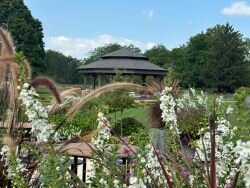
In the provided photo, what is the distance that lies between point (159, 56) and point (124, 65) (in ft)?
110

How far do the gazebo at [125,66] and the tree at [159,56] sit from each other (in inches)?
1044

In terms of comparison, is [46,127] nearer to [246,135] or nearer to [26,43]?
[246,135]

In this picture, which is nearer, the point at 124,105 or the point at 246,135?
the point at 246,135

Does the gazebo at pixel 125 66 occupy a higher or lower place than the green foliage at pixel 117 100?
higher

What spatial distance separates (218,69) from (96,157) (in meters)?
57.2

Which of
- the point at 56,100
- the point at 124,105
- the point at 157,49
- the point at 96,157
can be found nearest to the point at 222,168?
the point at 96,157

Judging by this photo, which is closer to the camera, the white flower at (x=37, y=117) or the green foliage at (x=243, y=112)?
the green foliage at (x=243, y=112)

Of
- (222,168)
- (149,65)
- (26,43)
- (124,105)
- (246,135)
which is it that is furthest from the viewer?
(26,43)

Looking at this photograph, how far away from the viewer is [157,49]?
75375 mm

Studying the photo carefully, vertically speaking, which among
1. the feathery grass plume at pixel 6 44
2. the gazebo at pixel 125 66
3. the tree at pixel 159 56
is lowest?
the feathery grass plume at pixel 6 44

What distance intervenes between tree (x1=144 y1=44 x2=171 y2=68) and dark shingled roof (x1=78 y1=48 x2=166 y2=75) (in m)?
26.4

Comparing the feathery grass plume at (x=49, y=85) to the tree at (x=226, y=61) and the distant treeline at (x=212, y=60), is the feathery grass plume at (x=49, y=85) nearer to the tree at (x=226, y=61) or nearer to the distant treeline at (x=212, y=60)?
the distant treeline at (x=212, y=60)

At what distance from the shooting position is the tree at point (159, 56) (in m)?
69.5

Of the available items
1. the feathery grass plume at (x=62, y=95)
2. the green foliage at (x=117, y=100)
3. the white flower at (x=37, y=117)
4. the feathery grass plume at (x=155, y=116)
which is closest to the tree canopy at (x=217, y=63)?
the green foliage at (x=117, y=100)
